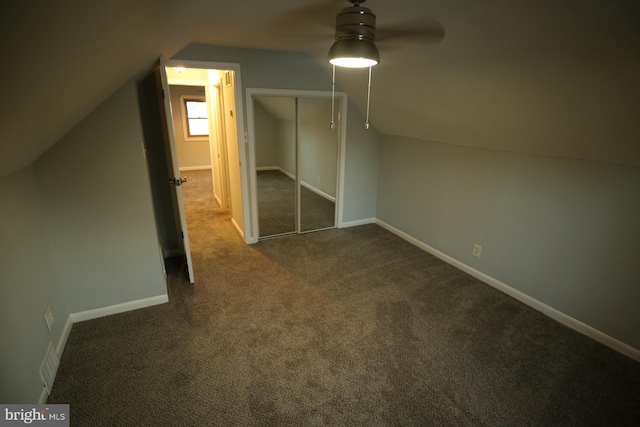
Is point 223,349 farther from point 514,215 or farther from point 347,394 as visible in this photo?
point 514,215

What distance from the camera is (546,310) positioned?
104 inches

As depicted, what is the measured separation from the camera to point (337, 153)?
412 cm

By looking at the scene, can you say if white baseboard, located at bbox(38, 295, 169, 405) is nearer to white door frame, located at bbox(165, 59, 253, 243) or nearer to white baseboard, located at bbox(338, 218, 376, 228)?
white door frame, located at bbox(165, 59, 253, 243)

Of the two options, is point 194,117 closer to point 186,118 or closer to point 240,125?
point 186,118

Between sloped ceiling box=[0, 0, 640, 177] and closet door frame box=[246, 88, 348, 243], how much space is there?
1.80 feet

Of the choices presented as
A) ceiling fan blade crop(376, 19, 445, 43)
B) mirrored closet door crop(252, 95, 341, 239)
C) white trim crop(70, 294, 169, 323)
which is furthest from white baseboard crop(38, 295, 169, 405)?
ceiling fan blade crop(376, 19, 445, 43)

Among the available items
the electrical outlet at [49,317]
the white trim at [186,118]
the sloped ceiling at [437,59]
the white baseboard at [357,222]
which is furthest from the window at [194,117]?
the electrical outlet at [49,317]

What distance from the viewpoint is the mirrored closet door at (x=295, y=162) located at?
393cm

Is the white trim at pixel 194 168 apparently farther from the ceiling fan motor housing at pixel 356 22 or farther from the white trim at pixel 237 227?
the ceiling fan motor housing at pixel 356 22

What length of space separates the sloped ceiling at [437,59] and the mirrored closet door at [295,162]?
1.05m

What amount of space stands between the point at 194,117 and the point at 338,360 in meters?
7.18

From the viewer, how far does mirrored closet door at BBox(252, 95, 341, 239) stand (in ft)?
12.9

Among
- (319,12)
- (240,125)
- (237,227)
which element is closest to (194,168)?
(237,227)

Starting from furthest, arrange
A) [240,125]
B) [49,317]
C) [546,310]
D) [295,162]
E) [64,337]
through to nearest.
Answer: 1. [295,162]
2. [240,125]
3. [546,310]
4. [64,337]
5. [49,317]
